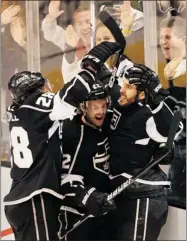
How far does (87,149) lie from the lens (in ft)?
5.90

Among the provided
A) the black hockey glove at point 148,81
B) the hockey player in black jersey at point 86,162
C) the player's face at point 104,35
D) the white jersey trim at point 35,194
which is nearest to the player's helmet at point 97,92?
the hockey player in black jersey at point 86,162

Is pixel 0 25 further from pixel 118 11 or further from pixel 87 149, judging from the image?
pixel 87 149

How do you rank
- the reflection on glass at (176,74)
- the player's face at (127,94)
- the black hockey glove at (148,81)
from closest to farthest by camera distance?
the black hockey glove at (148,81), the player's face at (127,94), the reflection on glass at (176,74)

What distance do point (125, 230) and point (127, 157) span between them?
262 millimetres

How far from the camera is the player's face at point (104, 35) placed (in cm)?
194

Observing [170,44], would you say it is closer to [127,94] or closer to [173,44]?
[173,44]

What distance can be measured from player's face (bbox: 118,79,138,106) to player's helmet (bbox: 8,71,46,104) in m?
0.28

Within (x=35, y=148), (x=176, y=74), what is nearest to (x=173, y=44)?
(x=176, y=74)

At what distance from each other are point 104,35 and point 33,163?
0.58 meters

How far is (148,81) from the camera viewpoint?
5.56 ft

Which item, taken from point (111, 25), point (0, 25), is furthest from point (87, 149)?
point (0, 25)

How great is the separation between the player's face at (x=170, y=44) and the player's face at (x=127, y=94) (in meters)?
0.36

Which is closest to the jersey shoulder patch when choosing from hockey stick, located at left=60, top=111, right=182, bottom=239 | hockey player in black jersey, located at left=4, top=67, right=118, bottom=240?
hockey player in black jersey, located at left=4, top=67, right=118, bottom=240

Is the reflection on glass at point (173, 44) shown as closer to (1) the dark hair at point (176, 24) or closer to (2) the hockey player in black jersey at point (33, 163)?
(1) the dark hair at point (176, 24)
